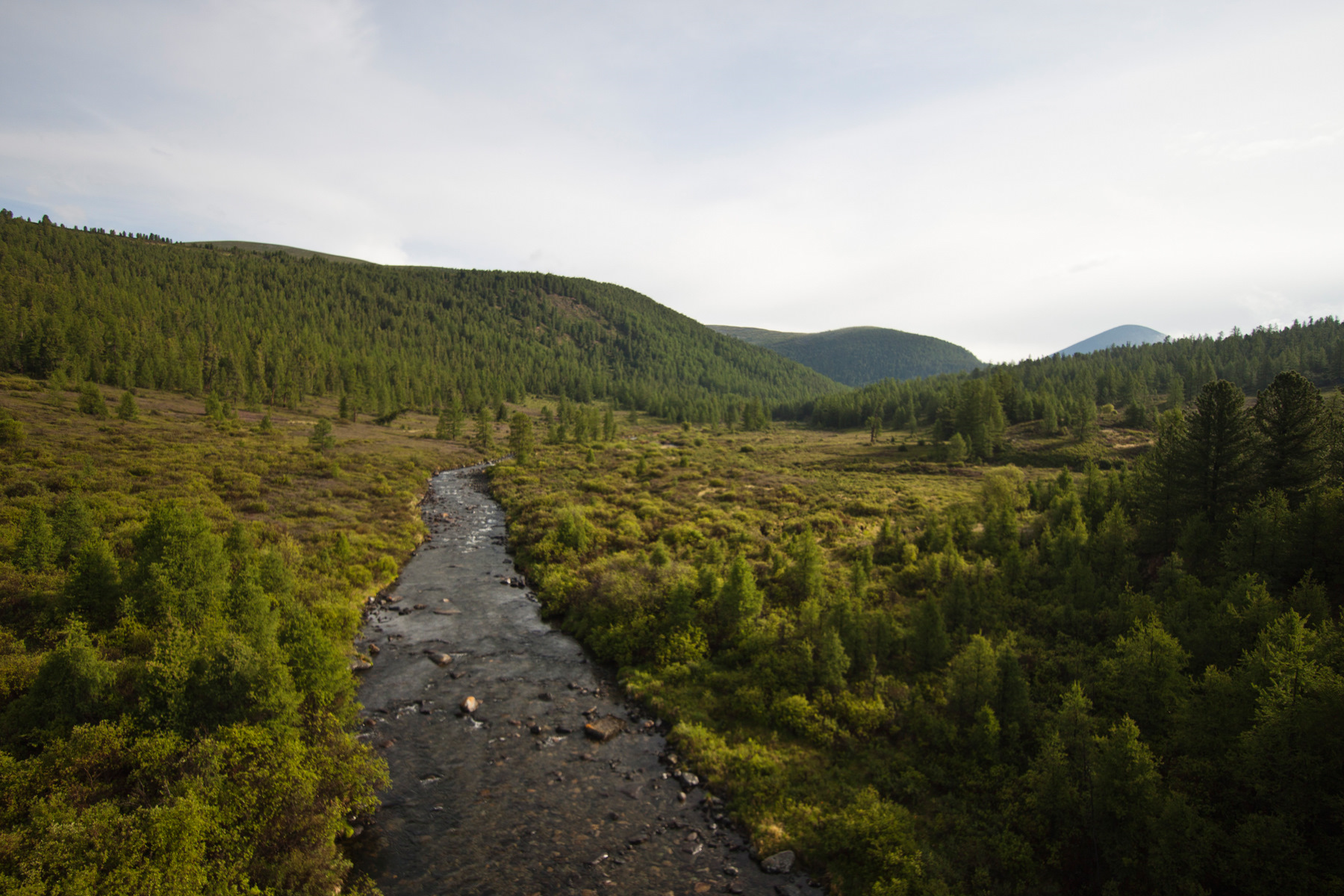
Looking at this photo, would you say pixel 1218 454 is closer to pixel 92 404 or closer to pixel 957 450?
pixel 957 450

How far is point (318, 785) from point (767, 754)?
54.7 feet

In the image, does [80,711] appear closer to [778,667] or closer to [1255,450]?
[778,667]

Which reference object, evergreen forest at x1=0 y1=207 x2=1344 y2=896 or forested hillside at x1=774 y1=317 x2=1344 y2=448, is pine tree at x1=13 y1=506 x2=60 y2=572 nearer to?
evergreen forest at x1=0 y1=207 x2=1344 y2=896

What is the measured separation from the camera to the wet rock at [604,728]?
25234 mm

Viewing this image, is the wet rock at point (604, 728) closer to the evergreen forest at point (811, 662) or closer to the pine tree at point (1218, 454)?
the evergreen forest at point (811, 662)

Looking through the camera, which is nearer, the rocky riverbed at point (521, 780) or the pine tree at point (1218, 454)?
the rocky riverbed at point (521, 780)

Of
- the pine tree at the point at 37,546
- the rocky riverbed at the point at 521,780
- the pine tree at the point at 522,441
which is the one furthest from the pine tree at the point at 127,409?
the rocky riverbed at the point at 521,780

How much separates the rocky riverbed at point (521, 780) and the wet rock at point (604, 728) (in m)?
0.07

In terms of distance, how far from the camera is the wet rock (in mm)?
25234

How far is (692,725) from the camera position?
1011 inches

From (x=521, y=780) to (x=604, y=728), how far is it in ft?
15.3

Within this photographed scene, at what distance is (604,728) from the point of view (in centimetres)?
2577

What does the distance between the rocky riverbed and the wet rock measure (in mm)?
68

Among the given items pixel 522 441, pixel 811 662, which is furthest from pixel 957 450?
pixel 811 662
